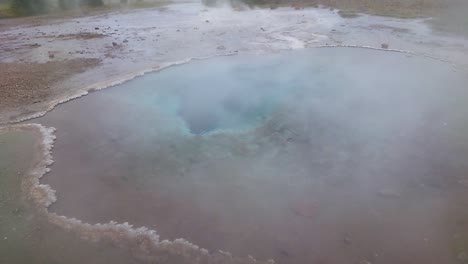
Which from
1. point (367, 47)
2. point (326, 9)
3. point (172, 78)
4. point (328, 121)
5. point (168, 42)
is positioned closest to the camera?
point (328, 121)

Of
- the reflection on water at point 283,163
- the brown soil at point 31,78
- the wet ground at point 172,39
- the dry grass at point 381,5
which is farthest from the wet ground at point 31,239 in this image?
the dry grass at point 381,5

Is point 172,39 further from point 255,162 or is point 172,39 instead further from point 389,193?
point 389,193

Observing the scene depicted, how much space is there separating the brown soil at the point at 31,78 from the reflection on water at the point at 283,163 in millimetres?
1501

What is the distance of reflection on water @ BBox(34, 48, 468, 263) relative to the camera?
5.94 metres

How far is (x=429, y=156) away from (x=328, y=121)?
232cm

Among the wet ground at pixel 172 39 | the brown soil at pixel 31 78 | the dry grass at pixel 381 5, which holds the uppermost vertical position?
the dry grass at pixel 381 5

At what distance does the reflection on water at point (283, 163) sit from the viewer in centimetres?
594

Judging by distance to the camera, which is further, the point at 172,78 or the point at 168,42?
the point at 168,42

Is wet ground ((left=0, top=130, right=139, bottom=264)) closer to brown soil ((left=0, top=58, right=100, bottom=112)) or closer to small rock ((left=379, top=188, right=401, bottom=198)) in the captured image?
brown soil ((left=0, top=58, right=100, bottom=112))

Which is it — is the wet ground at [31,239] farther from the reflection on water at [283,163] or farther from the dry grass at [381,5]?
the dry grass at [381,5]

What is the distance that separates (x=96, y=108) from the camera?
10.4m

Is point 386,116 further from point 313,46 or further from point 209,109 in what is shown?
point 313,46

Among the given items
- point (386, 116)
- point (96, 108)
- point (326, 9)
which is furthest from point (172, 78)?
point (326, 9)

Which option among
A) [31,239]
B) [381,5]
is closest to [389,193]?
[31,239]
